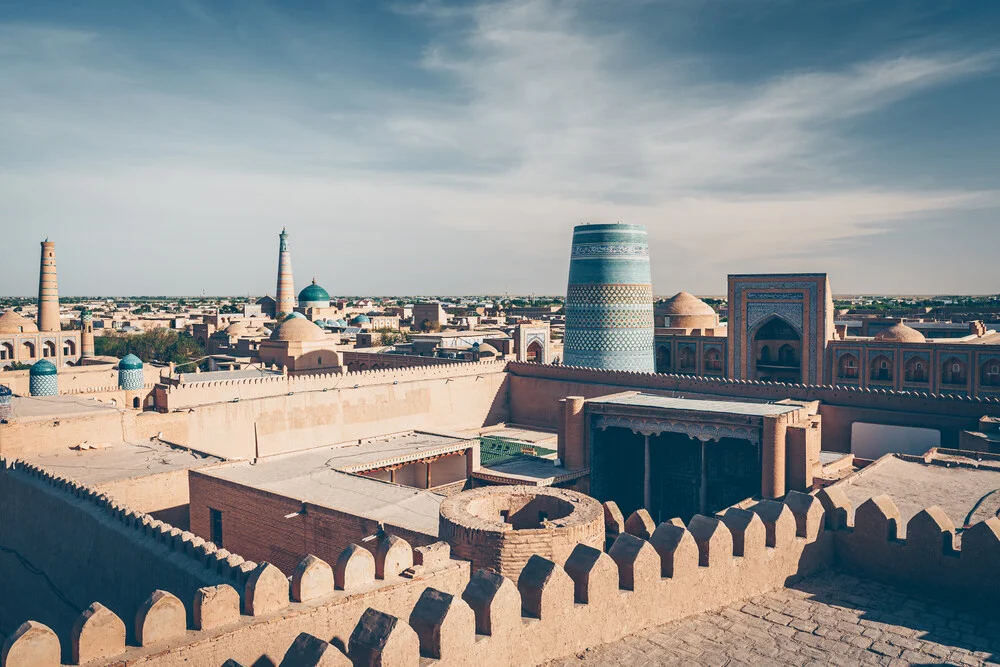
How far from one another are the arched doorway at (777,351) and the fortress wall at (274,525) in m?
15.4

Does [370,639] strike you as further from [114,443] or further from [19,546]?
[114,443]

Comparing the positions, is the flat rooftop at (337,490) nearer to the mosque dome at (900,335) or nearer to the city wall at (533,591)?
the city wall at (533,591)

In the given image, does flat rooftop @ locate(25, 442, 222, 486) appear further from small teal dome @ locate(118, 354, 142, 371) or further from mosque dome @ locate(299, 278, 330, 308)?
mosque dome @ locate(299, 278, 330, 308)

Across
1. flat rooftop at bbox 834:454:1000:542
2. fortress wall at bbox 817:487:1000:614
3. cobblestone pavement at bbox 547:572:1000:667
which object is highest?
fortress wall at bbox 817:487:1000:614

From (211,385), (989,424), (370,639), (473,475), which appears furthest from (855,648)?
(211,385)

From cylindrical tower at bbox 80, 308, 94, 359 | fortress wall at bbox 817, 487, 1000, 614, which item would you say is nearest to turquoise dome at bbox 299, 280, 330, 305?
cylindrical tower at bbox 80, 308, 94, 359

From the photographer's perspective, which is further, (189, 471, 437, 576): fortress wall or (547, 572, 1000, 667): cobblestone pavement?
(189, 471, 437, 576): fortress wall

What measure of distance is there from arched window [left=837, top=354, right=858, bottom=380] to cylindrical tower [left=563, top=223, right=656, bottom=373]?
5028mm

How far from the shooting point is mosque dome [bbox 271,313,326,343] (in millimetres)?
26453

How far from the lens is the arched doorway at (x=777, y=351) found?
2188 cm

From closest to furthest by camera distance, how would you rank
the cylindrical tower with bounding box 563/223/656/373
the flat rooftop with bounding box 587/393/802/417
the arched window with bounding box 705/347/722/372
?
the flat rooftop with bounding box 587/393/802/417
the cylindrical tower with bounding box 563/223/656/373
the arched window with bounding box 705/347/722/372

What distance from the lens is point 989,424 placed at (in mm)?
13906

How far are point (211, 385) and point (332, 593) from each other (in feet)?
43.4

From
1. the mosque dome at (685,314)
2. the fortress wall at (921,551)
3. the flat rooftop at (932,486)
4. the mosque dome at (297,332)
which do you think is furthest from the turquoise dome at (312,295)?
the fortress wall at (921,551)
